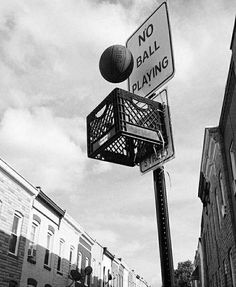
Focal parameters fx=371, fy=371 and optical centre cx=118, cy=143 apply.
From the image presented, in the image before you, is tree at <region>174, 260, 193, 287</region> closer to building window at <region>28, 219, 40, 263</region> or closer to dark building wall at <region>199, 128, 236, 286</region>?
dark building wall at <region>199, 128, 236, 286</region>

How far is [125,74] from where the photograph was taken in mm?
2590

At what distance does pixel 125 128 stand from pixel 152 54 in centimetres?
80

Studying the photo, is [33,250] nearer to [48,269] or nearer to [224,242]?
[48,269]

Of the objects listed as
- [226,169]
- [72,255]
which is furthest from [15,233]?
[226,169]

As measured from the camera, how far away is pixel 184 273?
64938mm

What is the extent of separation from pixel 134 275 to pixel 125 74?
54475 millimetres

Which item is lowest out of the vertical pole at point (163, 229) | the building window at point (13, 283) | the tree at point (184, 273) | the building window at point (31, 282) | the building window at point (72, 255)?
the vertical pole at point (163, 229)

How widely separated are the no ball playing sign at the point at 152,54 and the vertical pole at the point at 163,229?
0.66 meters

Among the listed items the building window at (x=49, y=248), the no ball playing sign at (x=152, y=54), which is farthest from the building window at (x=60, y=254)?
the no ball playing sign at (x=152, y=54)

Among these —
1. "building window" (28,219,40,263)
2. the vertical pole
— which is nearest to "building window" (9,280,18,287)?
"building window" (28,219,40,263)

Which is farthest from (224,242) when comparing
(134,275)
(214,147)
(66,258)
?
(134,275)

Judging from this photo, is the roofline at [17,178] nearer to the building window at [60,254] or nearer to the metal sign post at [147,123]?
the building window at [60,254]

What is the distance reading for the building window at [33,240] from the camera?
18964 mm

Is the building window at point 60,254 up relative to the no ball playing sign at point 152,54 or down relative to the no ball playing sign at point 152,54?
up
